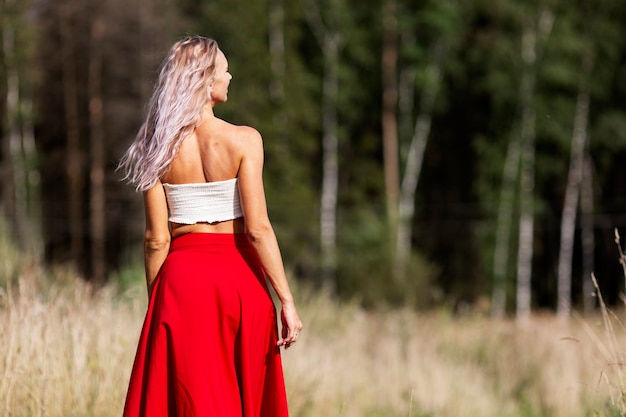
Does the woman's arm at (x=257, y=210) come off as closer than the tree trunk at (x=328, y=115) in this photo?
Yes

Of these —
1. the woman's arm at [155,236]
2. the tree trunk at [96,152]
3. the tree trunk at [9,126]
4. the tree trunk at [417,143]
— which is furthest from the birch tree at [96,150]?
the woman's arm at [155,236]

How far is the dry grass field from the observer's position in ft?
14.4

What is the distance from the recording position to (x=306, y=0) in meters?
23.2

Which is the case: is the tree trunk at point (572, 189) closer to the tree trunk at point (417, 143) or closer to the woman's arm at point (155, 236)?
the tree trunk at point (417, 143)

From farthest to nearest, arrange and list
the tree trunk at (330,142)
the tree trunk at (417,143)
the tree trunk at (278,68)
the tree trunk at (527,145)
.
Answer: the tree trunk at (330,142), the tree trunk at (417,143), the tree trunk at (278,68), the tree trunk at (527,145)

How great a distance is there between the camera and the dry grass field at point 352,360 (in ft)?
14.4

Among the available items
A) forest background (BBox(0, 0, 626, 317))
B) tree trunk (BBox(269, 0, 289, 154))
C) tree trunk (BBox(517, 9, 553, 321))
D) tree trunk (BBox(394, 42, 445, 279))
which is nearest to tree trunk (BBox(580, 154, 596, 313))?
forest background (BBox(0, 0, 626, 317))

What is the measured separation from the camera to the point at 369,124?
83.9 feet

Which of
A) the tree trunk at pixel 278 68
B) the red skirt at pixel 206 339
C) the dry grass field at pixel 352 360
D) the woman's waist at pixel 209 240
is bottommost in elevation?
the dry grass field at pixel 352 360

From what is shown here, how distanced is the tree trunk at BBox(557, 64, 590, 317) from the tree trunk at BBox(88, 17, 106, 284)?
36.7 feet

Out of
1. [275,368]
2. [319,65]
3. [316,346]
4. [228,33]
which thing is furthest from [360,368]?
[319,65]

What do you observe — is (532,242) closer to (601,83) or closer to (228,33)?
(601,83)

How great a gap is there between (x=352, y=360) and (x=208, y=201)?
16.3 feet

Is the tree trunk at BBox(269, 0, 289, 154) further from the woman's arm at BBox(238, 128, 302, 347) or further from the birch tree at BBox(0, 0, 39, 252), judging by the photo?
the woman's arm at BBox(238, 128, 302, 347)
